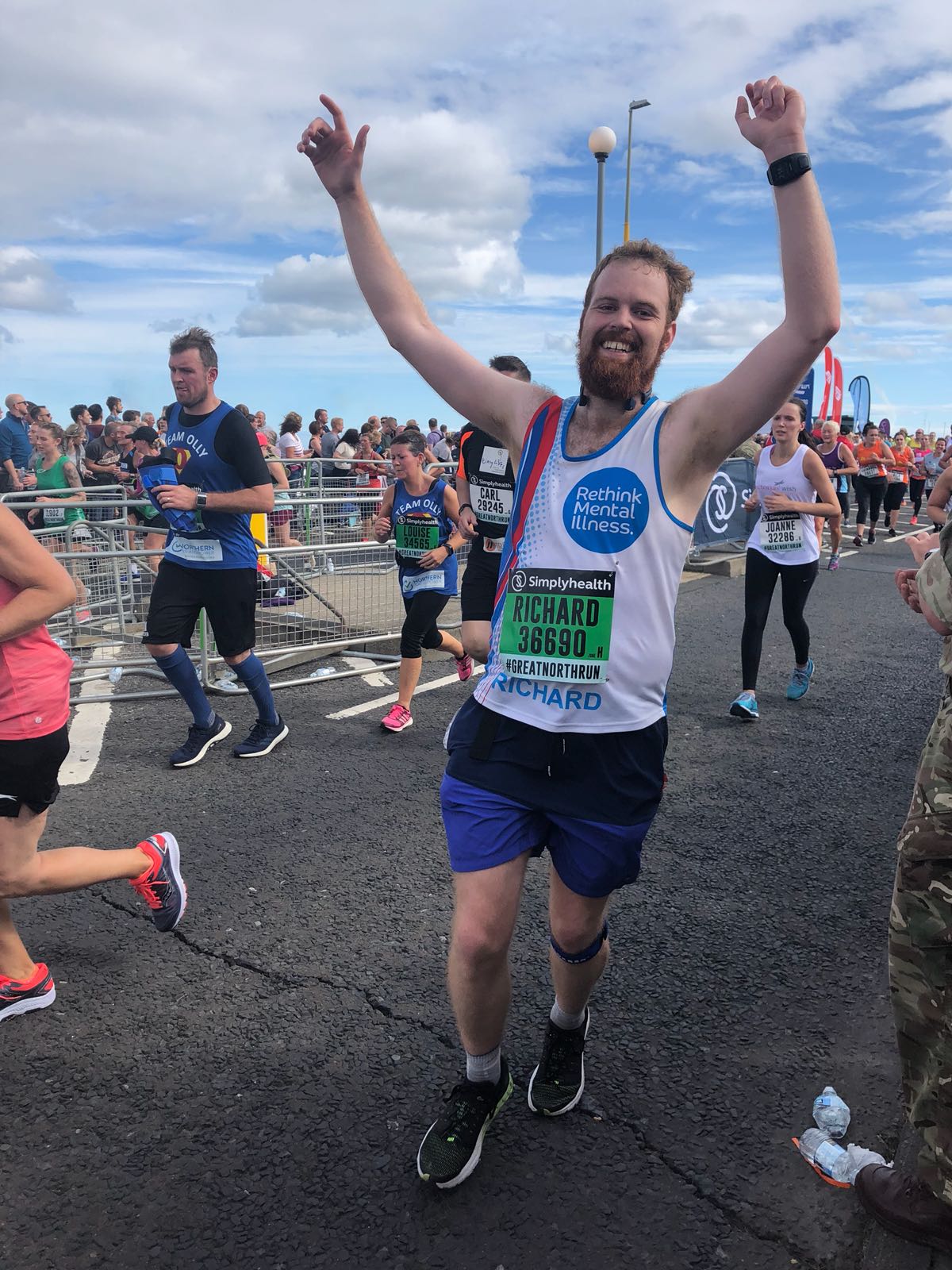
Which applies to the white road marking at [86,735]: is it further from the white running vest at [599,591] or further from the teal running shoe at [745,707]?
the teal running shoe at [745,707]

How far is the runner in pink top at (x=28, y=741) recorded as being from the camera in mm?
2725

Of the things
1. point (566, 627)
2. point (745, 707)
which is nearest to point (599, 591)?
point (566, 627)

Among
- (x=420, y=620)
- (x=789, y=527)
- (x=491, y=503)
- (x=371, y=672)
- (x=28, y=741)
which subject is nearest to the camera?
(x=28, y=741)

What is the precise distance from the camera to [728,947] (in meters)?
3.39

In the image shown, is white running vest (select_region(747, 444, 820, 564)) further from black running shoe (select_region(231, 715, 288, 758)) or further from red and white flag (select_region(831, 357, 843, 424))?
red and white flag (select_region(831, 357, 843, 424))

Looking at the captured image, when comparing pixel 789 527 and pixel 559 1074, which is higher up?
pixel 789 527

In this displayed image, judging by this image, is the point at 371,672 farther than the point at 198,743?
Yes

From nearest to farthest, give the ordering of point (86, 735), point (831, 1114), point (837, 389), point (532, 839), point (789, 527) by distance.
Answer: point (532, 839) → point (831, 1114) → point (86, 735) → point (789, 527) → point (837, 389)

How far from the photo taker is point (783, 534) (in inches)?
248

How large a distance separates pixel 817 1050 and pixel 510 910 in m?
1.23

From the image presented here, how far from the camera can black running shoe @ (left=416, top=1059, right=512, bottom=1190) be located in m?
2.25

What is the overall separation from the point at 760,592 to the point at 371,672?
308 cm

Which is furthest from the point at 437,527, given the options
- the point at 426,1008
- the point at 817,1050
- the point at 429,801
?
the point at 817,1050

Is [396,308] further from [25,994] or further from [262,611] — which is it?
[262,611]
